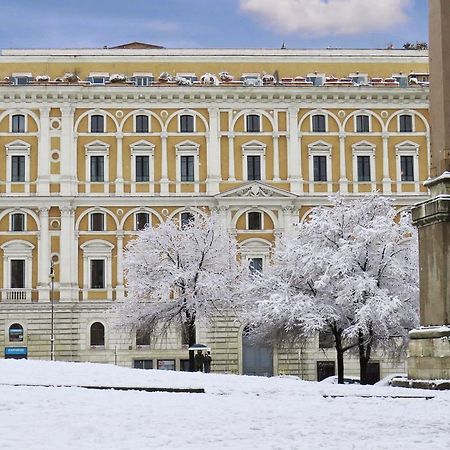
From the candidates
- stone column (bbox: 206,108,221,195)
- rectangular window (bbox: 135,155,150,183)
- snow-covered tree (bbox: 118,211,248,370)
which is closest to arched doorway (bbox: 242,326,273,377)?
snow-covered tree (bbox: 118,211,248,370)

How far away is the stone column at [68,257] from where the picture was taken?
7831 cm

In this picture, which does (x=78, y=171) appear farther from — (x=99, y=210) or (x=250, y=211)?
(x=250, y=211)

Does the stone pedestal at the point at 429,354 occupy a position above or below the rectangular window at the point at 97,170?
below

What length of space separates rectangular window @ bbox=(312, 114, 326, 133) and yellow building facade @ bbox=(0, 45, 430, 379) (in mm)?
92

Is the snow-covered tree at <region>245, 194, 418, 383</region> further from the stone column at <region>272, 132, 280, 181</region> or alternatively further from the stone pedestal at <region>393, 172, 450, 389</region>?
the stone pedestal at <region>393, 172, 450, 389</region>

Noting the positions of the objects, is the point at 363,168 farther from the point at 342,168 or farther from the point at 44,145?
the point at 44,145

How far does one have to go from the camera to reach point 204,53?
85125 millimetres

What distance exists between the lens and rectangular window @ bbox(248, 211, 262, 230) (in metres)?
79.9

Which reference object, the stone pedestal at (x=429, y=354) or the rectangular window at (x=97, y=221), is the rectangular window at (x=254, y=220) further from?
the stone pedestal at (x=429, y=354)

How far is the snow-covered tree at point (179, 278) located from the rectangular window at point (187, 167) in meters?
10.6

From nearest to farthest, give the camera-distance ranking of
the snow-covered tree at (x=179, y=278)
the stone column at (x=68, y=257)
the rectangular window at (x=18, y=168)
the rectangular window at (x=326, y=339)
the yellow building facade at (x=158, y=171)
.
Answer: the rectangular window at (x=326, y=339) → the snow-covered tree at (x=179, y=278) → the yellow building facade at (x=158, y=171) → the stone column at (x=68, y=257) → the rectangular window at (x=18, y=168)

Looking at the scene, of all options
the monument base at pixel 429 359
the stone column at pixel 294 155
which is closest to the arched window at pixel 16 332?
the stone column at pixel 294 155

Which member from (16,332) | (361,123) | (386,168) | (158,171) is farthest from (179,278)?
(361,123)

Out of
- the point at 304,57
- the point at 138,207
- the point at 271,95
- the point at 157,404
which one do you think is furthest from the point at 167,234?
the point at 157,404
